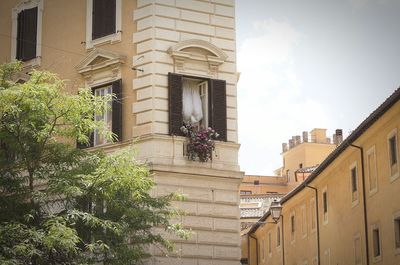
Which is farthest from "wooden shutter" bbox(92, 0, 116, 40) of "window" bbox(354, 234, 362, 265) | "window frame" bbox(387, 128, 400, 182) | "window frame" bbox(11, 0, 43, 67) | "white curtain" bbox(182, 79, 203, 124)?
"window" bbox(354, 234, 362, 265)

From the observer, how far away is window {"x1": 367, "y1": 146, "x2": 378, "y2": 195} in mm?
33844

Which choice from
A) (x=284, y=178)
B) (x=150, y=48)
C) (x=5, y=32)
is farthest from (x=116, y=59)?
(x=284, y=178)

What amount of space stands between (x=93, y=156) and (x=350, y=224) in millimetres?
17579

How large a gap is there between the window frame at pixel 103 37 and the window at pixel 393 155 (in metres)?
9.81

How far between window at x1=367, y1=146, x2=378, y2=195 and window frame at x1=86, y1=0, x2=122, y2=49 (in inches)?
413

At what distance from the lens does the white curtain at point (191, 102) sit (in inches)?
1150

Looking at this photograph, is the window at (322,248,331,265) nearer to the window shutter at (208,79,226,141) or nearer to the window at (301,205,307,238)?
the window at (301,205,307,238)

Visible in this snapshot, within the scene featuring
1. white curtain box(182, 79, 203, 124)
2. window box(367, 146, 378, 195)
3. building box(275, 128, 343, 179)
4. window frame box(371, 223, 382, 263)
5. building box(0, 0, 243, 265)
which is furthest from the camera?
building box(275, 128, 343, 179)

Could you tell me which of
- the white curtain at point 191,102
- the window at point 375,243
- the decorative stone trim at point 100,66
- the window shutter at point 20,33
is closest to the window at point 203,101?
the white curtain at point 191,102

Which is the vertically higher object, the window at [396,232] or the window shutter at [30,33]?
the window shutter at [30,33]

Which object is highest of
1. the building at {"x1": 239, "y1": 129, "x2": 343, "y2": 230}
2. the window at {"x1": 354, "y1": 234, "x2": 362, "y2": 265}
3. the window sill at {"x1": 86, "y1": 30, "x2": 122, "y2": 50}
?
the building at {"x1": 239, "y1": 129, "x2": 343, "y2": 230}

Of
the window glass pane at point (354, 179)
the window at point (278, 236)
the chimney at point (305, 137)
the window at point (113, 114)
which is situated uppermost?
the chimney at point (305, 137)

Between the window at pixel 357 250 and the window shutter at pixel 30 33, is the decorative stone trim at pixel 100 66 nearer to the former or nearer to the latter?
the window shutter at pixel 30 33

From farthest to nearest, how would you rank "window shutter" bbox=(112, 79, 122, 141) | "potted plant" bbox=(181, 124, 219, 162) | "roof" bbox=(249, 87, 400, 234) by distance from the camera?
"roof" bbox=(249, 87, 400, 234) < "window shutter" bbox=(112, 79, 122, 141) < "potted plant" bbox=(181, 124, 219, 162)
